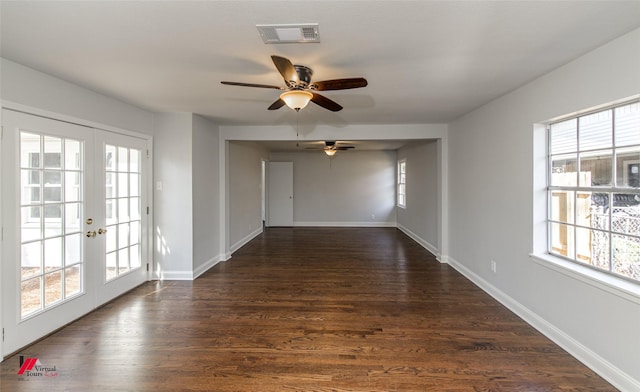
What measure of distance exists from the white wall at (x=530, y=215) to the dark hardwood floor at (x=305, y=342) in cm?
21

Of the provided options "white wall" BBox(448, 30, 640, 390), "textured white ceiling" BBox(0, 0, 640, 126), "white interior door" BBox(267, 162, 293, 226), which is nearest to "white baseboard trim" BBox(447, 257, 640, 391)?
"white wall" BBox(448, 30, 640, 390)

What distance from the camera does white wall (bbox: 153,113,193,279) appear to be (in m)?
4.00

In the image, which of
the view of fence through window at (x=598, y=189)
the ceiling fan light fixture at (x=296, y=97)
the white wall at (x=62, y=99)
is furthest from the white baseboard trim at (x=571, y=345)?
the white wall at (x=62, y=99)

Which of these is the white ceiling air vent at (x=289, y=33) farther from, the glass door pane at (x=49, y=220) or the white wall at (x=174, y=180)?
the white wall at (x=174, y=180)

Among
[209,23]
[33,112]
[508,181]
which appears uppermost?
[209,23]

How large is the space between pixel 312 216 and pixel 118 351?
22.0 feet

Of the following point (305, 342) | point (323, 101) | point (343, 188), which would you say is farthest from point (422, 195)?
point (305, 342)

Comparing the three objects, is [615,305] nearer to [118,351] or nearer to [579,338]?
[579,338]

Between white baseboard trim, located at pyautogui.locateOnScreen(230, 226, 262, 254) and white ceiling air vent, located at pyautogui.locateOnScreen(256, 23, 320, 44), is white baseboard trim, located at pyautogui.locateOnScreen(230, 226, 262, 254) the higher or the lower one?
the lower one

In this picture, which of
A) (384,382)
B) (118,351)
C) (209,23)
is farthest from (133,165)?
(384,382)

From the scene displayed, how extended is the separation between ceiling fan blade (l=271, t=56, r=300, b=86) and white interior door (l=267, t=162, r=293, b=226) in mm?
6517

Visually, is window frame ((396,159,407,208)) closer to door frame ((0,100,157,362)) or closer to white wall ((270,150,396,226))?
white wall ((270,150,396,226))

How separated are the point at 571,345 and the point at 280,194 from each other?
7314 millimetres

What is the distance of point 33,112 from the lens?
2457 millimetres
